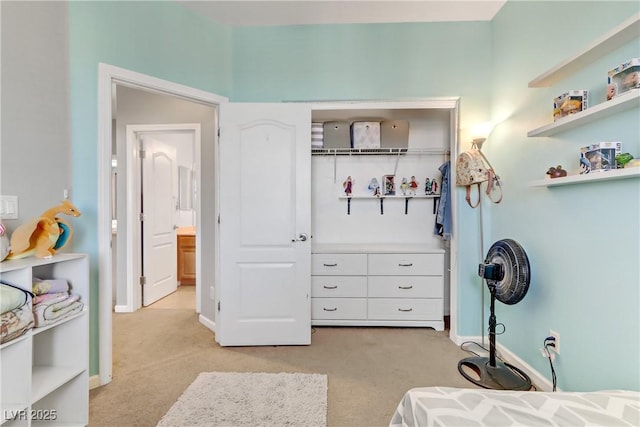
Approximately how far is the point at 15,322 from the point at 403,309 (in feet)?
8.93

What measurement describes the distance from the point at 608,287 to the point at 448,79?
197 cm

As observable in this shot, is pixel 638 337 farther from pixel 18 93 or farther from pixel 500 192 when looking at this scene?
pixel 18 93

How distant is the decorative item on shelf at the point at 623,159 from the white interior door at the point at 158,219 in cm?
400

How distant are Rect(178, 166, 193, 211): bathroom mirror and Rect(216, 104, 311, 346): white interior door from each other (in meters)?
2.76

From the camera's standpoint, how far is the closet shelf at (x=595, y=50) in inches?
51.1

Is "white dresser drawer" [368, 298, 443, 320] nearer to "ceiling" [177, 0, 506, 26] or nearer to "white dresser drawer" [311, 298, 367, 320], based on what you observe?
"white dresser drawer" [311, 298, 367, 320]

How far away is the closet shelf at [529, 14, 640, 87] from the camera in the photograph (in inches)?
51.1

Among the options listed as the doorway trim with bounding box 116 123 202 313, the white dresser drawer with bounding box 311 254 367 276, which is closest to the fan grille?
the white dresser drawer with bounding box 311 254 367 276

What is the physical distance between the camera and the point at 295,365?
2281mm

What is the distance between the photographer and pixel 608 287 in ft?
4.92

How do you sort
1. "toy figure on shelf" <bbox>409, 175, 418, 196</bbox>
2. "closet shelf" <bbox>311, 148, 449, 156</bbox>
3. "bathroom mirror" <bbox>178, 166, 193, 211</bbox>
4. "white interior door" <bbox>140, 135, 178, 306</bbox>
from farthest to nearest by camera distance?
"bathroom mirror" <bbox>178, 166, 193, 211</bbox> < "white interior door" <bbox>140, 135, 178, 306</bbox> < "toy figure on shelf" <bbox>409, 175, 418, 196</bbox> < "closet shelf" <bbox>311, 148, 449, 156</bbox>

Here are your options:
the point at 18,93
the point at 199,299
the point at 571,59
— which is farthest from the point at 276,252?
the point at 571,59

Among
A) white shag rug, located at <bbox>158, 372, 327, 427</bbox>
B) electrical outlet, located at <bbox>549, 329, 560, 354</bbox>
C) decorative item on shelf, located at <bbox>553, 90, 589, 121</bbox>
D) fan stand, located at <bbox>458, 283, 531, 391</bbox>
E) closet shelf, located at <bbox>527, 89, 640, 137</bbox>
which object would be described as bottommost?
white shag rug, located at <bbox>158, 372, 327, 427</bbox>

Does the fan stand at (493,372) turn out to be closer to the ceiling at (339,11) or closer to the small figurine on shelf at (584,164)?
the small figurine on shelf at (584,164)
